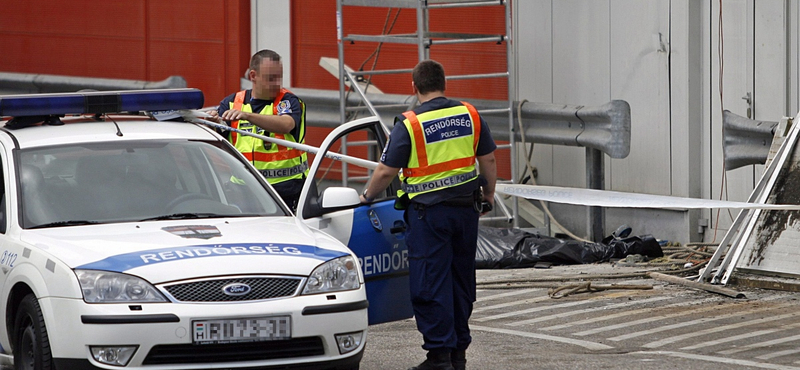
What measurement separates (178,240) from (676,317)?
3.86 m

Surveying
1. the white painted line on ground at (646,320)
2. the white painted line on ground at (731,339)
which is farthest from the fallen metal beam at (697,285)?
the white painted line on ground at (731,339)

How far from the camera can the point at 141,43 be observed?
731 inches

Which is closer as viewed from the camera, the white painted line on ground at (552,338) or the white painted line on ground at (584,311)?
the white painted line on ground at (552,338)

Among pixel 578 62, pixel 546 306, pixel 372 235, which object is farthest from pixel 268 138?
pixel 578 62

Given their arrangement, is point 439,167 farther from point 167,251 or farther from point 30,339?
point 30,339

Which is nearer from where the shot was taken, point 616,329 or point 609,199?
point 609,199

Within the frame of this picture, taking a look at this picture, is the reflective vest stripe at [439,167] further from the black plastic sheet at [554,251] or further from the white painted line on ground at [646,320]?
the black plastic sheet at [554,251]

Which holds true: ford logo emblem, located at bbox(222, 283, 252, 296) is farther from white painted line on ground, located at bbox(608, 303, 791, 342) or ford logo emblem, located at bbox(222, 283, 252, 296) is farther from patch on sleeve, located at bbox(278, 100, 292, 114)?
white painted line on ground, located at bbox(608, 303, 791, 342)

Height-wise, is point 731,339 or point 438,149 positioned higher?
point 438,149

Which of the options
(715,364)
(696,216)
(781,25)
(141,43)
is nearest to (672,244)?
(696,216)

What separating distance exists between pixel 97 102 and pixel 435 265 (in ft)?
7.19

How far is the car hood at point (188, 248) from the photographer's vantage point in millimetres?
5527

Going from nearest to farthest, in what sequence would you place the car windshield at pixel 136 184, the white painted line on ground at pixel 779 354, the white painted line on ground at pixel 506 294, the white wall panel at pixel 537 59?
the car windshield at pixel 136 184 → the white painted line on ground at pixel 779 354 → the white painted line on ground at pixel 506 294 → the white wall panel at pixel 537 59

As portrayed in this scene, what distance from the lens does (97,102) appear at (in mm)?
6973
